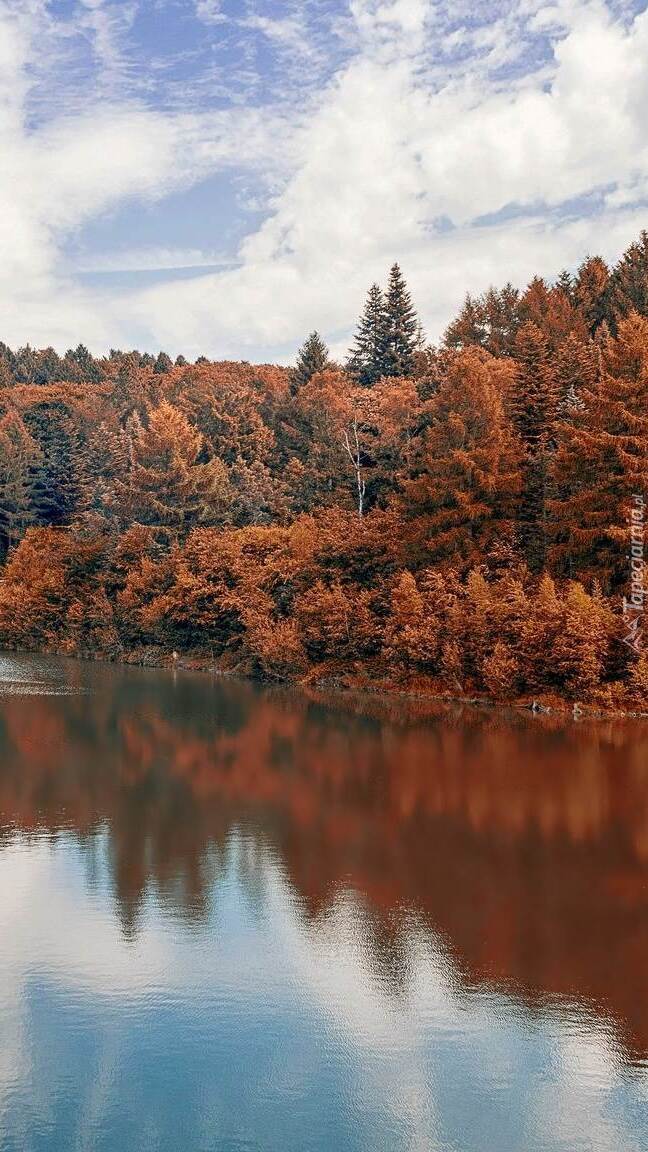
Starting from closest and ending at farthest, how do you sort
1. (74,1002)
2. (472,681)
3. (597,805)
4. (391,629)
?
(74,1002), (597,805), (472,681), (391,629)

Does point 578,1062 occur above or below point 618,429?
below

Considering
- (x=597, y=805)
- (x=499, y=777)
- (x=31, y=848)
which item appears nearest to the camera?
(x=31, y=848)

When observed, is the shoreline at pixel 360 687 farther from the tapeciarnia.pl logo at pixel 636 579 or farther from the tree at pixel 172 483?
the tree at pixel 172 483

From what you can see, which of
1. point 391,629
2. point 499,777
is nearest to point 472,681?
point 391,629

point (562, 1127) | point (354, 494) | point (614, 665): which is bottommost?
point (562, 1127)

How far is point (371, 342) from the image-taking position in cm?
9300

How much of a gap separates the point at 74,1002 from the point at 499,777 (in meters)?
17.3

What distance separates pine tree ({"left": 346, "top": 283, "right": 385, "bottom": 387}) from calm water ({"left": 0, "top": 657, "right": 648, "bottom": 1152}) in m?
62.5

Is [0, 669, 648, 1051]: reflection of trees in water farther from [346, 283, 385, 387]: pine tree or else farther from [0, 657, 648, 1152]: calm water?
[346, 283, 385, 387]: pine tree

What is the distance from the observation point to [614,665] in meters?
41.8

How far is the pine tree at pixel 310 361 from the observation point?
95938 millimetres

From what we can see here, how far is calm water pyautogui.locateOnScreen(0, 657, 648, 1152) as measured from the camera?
12.7 m

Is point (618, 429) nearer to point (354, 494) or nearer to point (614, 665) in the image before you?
point (614, 665)

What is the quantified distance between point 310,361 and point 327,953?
83351mm
